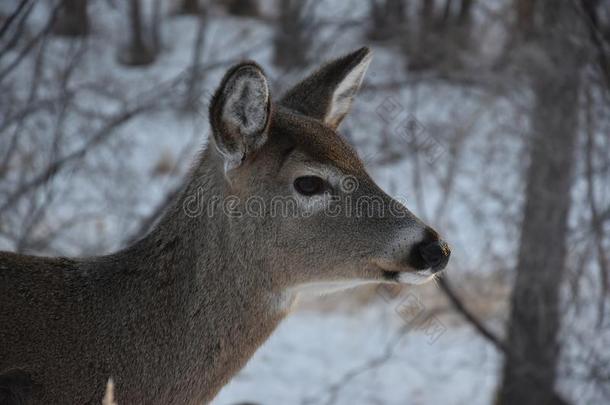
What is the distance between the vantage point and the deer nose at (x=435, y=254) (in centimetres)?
338

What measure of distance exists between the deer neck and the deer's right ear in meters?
0.19

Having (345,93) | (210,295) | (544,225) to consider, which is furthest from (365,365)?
(210,295)

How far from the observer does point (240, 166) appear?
11.8 feet

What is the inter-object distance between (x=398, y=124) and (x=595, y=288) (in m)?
2.43

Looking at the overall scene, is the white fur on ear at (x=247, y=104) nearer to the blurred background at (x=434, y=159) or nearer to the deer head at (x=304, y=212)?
the deer head at (x=304, y=212)

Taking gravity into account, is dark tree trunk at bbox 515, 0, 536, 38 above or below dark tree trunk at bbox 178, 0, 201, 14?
above

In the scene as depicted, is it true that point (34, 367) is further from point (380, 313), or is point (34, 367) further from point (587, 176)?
point (380, 313)

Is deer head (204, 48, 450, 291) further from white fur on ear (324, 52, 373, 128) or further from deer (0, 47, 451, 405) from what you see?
white fur on ear (324, 52, 373, 128)

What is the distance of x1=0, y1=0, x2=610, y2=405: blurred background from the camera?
7.21 meters

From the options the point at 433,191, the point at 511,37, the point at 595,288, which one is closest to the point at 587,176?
the point at 595,288

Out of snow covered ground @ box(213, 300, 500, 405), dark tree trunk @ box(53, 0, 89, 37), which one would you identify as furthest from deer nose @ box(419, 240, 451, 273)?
snow covered ground @ box(213, 300, 500, 405)

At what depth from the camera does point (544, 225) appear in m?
7.88

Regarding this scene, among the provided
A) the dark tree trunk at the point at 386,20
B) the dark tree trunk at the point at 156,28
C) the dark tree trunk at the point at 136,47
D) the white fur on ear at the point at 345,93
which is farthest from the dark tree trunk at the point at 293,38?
the dark tree trunk at the point at 156,28

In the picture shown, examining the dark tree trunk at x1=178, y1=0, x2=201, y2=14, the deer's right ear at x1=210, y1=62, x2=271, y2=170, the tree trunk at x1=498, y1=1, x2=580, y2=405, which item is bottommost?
the dark tree trunk at x1=178, y1=0, x2=201, y2=14
